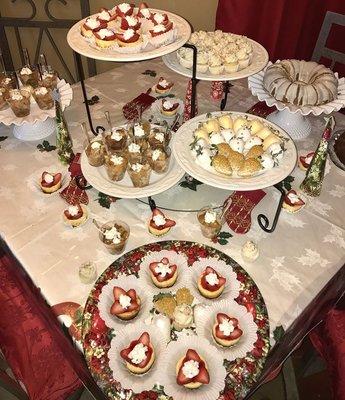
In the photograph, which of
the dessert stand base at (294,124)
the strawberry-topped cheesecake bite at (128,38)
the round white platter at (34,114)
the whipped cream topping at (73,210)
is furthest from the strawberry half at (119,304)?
the dessert stand base at (294,124)

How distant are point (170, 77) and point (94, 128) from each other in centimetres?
73

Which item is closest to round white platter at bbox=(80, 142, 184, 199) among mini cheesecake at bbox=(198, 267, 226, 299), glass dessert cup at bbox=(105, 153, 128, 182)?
glass dessert cup at bbox=(105, 153, 128, 182)

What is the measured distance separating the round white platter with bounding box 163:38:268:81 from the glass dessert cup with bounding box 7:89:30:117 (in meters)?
0.75

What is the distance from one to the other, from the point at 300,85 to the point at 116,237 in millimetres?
1202

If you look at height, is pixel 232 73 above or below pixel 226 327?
above

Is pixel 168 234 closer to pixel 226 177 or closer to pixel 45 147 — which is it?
pixel 226 177

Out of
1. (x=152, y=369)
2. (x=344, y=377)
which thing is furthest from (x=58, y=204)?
(x=344, y=377)

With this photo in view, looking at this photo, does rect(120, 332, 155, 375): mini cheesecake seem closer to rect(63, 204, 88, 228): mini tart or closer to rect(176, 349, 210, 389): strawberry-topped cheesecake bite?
rect(176, 349, 210, 389): strawberry-topped cheesecake bite

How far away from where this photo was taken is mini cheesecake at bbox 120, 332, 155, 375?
1.14m

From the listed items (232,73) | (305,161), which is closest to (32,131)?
(232,73)

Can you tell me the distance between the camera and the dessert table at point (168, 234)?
145 cm

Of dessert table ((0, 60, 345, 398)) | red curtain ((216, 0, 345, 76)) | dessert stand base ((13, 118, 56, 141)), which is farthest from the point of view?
red curtain ((216, 0, 345, 76))

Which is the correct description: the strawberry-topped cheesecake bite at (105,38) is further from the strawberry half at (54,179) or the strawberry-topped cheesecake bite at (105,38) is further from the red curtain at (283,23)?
the red curtain at (283,23)

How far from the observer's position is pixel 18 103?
6.37 feet
